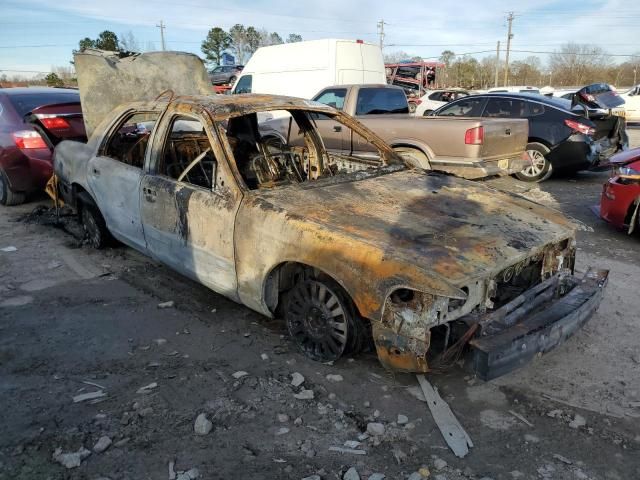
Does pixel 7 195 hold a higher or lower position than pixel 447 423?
higher

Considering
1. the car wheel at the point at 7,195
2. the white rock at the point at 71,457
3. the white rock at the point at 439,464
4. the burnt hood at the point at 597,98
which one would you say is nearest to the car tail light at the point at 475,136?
the burnt hood at the point at 597,98

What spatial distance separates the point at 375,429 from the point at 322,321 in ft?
2.50

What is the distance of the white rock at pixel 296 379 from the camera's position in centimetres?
295

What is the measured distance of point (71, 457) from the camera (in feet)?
7.64

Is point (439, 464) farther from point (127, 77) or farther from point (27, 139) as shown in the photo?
point (27, 139)

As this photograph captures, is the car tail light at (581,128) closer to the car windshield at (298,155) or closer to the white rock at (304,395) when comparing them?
the car windshield at (298,155)

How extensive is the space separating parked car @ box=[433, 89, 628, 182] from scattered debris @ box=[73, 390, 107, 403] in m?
Answer: 8.26

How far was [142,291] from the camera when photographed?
4.27 m

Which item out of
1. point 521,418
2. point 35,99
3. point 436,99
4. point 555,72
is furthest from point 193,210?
point 555,72

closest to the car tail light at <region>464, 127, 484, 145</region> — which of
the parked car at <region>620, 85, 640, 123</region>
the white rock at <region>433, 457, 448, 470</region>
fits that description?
the white rock at <region>433, 457, 448, 470</region>

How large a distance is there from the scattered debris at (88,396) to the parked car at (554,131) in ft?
27.1

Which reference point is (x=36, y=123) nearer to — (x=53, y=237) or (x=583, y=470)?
(x=53, y=237)

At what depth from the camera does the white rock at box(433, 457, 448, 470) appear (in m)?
2.31

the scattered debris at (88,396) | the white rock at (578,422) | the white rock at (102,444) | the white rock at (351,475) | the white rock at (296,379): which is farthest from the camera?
the white rock at (296,379)
